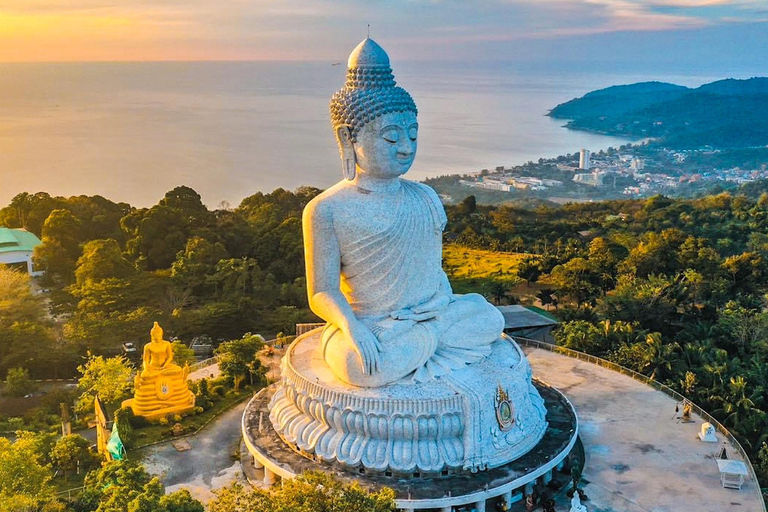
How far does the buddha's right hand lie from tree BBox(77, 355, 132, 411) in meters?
6.94

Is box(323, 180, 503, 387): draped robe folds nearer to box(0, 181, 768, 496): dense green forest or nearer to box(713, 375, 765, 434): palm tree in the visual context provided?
box(713, 375, 765, 434): palm tree

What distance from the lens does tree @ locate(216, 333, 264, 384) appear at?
58.4 ft

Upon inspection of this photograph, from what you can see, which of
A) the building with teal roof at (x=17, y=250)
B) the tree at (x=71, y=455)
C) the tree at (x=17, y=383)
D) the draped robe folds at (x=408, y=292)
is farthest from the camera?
the building with teal roof at (x=17, y=250)

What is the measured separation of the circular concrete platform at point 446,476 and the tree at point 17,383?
A: 7696 mm

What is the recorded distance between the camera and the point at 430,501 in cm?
1188

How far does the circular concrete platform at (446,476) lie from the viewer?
12.0 m

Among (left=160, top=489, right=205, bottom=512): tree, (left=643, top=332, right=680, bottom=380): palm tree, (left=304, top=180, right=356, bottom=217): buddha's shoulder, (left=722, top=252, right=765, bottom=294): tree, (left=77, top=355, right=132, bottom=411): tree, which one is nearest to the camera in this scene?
(left=160, top=489, right=205, bottom=512): tree

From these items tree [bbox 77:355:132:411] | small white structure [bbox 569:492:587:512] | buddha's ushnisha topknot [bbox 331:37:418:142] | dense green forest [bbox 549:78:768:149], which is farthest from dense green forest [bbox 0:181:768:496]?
dense green forest [bbox 549:78:768:149]

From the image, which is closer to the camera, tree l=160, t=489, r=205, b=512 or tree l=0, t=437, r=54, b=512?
tree l=160, t=489, r=205, b=512

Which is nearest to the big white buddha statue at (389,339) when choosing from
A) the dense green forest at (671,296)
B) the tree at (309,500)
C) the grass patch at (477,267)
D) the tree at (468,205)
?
the tree at (309,500)

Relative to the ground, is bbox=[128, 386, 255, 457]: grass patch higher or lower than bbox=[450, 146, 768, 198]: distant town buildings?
higher

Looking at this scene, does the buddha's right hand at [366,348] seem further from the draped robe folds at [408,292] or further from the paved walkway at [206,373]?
the paved walkway at [206,373]

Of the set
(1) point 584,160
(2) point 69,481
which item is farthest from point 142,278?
(1) point 584,160

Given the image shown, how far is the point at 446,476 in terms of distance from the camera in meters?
12.5
